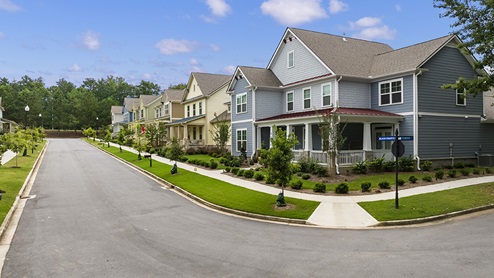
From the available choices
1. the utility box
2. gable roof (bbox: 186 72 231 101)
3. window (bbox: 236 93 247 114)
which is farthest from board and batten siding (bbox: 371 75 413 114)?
gable roof (bbox: 186 72 231 101)

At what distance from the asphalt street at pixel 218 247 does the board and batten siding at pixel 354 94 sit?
43.1ft

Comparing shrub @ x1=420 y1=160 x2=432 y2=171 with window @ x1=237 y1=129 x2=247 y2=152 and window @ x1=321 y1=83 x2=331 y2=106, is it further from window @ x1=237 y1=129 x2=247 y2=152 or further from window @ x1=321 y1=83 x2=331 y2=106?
window @ x1=237 y1=129 x2=247 y2=152

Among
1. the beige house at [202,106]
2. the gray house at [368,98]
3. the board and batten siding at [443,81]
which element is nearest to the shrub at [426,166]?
the gray house at [368,98]

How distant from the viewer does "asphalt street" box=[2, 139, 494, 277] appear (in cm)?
717

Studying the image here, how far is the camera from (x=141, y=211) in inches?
527

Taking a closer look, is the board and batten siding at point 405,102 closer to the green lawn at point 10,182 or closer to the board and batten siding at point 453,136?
the board and batten siding at point 453,136

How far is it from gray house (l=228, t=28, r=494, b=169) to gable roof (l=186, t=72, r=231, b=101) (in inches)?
468

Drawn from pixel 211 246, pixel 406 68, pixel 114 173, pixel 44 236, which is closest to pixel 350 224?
pixel 211 246

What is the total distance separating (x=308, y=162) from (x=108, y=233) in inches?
549

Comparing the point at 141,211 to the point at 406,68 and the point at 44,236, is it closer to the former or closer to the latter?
the point at 44,236

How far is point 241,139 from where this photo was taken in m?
31.3

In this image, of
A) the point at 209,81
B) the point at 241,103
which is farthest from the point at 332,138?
the point at 209,81

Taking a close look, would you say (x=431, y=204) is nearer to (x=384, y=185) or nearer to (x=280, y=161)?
(x=384, y=185)

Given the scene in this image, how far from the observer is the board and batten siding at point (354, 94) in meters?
24.1
